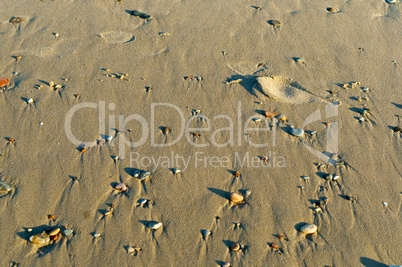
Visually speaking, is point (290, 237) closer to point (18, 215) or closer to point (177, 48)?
point (18, 215)

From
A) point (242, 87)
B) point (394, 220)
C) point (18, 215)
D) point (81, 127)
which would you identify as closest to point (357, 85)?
point (242, 87)

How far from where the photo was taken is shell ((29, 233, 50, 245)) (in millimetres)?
2699

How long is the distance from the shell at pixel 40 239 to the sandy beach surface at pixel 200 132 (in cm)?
3

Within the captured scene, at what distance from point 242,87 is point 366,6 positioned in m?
2.59

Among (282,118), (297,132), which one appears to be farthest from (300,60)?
(297,132)

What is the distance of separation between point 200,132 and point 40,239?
1703mm

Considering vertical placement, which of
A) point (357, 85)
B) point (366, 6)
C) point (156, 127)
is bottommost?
point (156, 127)

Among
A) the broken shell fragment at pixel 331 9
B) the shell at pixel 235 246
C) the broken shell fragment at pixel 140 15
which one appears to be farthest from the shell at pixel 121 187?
the broken shell fragment at pixel 331 9

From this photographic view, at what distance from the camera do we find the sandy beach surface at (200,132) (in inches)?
109

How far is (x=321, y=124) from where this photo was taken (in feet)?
11.8

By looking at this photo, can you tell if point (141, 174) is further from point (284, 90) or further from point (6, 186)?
point (284, 90)

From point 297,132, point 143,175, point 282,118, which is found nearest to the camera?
point 143,175

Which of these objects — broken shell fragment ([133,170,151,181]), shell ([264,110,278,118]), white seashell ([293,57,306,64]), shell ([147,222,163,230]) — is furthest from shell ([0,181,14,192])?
white seashell ([293,57,306,64])

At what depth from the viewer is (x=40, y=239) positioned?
2705 millimetres
